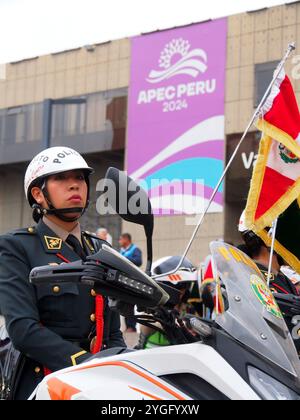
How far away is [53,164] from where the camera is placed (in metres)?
3.68

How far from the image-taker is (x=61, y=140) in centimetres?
3045

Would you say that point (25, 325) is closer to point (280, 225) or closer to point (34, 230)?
point (34, 230)

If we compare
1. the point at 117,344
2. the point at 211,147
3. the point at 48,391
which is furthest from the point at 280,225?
the point at 211,147

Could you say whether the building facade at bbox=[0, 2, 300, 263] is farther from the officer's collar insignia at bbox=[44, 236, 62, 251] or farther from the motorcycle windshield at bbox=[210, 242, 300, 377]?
the motorcycle windshield at bbox=[210, 242, 300, 377]

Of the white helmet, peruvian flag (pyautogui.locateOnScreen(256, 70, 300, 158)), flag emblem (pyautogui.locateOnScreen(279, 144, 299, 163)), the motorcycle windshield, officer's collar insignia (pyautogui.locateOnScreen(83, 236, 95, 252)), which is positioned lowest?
the motorcycle windshield

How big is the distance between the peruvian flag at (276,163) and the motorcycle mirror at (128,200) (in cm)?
208

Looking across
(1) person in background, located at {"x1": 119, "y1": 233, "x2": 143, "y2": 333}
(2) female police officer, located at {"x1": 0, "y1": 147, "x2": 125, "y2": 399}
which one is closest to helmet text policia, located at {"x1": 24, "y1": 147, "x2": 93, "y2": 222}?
(2) female police officer, located at {"x1": 0, "y1": 147, "x2": 125, "y2": 399}

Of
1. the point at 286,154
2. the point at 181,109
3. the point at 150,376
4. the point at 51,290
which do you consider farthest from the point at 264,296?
the point at 181,109

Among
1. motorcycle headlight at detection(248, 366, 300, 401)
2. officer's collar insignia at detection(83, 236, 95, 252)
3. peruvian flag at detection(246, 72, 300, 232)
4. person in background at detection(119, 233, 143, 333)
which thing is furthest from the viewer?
person in background at detection(119, 233, 143, 333)

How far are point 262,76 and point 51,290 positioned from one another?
912 inches

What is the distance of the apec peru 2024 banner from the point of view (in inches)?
1010

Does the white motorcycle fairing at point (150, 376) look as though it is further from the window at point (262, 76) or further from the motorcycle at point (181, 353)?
the window at point (262, 76)

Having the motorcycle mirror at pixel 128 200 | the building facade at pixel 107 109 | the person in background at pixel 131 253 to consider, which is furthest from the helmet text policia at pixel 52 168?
the building facade at pixel 107 109

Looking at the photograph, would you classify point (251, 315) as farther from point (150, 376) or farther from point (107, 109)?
point (107, 109)
